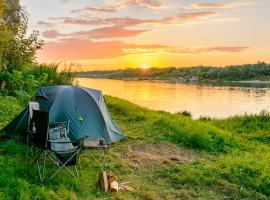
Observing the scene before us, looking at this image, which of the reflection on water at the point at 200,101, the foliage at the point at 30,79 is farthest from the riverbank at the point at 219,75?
the foliage at the point at 30,79

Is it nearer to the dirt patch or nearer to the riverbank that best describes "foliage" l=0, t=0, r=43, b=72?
the dirt patch

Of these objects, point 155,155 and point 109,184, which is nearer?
point 109,184

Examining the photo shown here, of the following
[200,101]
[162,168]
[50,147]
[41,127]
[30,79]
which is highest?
[30,79]

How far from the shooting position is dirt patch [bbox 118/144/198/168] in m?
8.27

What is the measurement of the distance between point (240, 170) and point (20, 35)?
38.8 ft

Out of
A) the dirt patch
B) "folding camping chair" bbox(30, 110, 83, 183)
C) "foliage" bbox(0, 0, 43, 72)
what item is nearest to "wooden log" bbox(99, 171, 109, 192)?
"folding camping chair" bbox(30, 110, 83, 183)

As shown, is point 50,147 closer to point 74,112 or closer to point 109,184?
point 109,184

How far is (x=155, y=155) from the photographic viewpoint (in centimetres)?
897

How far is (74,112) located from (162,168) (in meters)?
2.60

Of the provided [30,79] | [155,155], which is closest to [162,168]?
[155,155]

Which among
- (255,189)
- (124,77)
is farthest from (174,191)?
(124,77)

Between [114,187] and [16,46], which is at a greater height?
[16,46]

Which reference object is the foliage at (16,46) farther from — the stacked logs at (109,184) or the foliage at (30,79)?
the stacked logs at (109,184)

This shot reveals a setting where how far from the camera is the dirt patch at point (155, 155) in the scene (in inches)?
326
